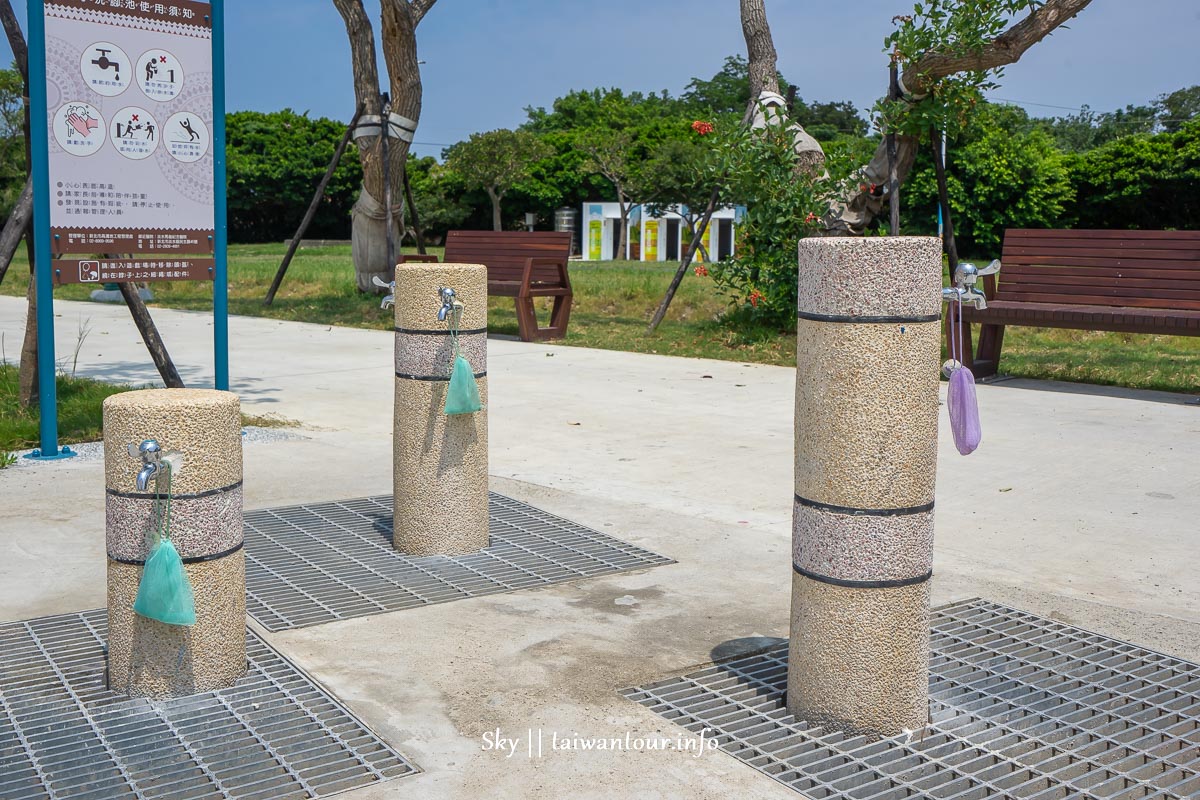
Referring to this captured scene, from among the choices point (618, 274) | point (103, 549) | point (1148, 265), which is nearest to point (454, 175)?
point (618, 274)

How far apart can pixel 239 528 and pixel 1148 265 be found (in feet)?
28.0

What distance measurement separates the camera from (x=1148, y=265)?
995 centimetres

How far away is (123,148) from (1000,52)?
768cm

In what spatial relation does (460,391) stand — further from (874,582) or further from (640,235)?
(640,235)

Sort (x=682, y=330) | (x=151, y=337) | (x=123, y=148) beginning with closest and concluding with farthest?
(x=123, y=148), (x=151, y=337), (x=682, y=330)

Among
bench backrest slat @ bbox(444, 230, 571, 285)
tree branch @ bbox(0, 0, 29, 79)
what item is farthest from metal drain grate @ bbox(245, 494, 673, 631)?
bench backrest slat @ bbox(444, 230, 571, 285)

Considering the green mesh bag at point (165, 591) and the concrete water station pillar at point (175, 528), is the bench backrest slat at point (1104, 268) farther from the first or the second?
the green mesh bag at point (165, 591)

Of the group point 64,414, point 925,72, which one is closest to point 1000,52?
point 925,72

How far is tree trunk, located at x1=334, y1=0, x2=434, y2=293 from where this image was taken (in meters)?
15.2

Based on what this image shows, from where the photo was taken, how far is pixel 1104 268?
10.2m

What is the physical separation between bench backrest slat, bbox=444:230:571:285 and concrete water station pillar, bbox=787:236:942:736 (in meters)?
9.78

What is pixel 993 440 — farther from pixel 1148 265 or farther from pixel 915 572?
pixel 915 572

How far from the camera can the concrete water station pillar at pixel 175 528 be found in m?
3.58

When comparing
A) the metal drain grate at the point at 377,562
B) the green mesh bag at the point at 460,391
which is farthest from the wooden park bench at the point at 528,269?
the green mesh bag at the point at 460,391
